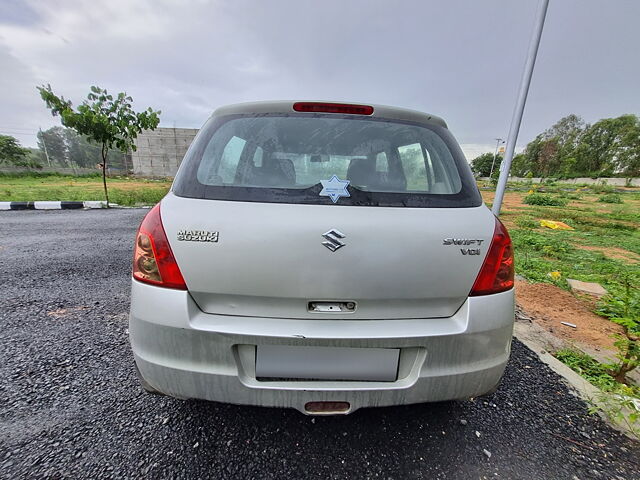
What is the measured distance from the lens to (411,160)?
4.63 ft

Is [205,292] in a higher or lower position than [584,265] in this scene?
higher

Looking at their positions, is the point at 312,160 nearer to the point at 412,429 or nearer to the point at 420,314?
the point at 420,314

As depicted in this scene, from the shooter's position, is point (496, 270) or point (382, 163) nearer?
point (496, 270)

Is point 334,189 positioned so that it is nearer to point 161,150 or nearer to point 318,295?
point 318,295

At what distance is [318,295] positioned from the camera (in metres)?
1.04

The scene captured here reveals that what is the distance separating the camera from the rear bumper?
104 centimetres

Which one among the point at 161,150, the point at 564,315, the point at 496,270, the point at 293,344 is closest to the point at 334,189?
the point at 293,344

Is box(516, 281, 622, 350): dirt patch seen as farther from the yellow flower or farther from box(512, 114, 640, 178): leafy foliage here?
box(512, 114, 640, 178): leafy foliage

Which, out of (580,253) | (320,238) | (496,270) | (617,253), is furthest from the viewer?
(617,253)

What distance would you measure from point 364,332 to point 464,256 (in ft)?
1.57

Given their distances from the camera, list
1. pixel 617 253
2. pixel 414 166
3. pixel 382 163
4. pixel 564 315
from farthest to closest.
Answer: pixel 617 253 → pixel 564 315 → pixel 414 166 → pixel 382 163

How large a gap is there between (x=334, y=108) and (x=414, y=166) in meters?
0.47

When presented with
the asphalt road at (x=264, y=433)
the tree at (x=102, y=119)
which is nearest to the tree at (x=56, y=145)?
the tree at (x=102, y=119)

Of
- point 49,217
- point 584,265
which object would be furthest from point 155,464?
point 49,217
